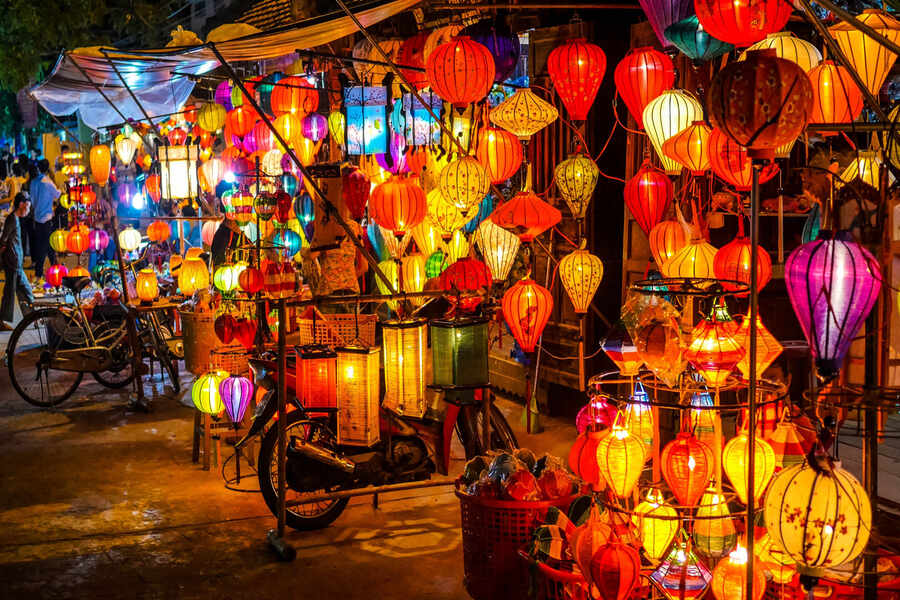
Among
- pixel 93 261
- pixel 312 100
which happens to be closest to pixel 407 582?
pixel 312 100

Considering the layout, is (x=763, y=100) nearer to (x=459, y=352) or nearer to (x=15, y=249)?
(x=459, y=352)

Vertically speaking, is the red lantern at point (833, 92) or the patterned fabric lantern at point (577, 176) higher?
the red lantern at point (833, 92)

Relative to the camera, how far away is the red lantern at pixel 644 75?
5195 millimetres

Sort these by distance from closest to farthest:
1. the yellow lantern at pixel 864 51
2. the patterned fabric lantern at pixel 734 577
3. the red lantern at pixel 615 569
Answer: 1. the patterned fabric lantern at pixel 734 577
2. the red lantern at pixel 615 569
3. the yellow lantern at pixel 864 51

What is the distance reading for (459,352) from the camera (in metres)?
5.37

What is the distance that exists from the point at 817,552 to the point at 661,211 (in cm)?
324

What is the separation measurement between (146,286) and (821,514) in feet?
23.6

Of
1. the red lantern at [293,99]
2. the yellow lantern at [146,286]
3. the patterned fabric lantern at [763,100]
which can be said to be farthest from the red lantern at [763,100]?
the yellow lantern at [146,286]

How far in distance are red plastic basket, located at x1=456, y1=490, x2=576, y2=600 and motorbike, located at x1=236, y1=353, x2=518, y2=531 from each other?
137cm

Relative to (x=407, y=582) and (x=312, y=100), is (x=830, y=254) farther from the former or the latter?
(x=312, y=100)

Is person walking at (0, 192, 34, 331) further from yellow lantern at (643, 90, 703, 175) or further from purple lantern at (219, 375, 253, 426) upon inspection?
yellow lantern at (643, 90, 703, 175)

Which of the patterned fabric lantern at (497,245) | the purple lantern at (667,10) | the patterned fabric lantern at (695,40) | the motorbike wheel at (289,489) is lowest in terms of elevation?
the motorbike wheel at (289,489)

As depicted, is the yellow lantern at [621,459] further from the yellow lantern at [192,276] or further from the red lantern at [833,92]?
the yellow lantern at [192,276]

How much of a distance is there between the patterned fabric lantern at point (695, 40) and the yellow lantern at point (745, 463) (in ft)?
6.11
